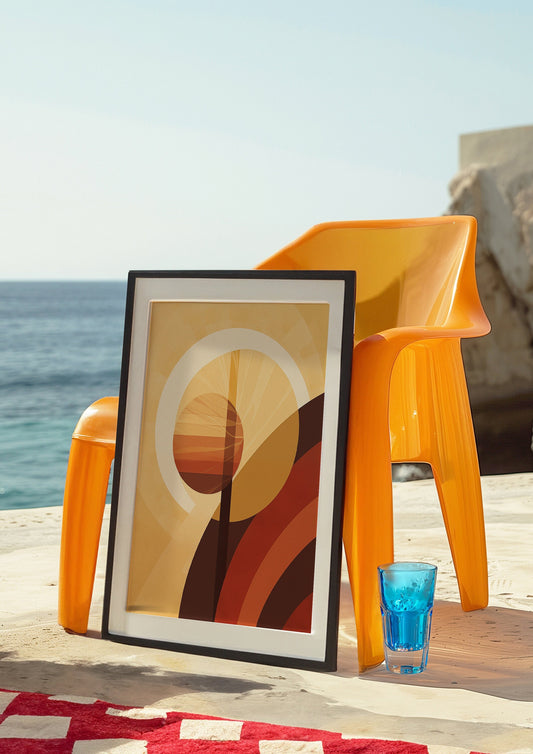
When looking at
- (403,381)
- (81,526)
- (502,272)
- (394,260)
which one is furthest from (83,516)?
(502,272)

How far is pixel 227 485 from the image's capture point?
2354 mm

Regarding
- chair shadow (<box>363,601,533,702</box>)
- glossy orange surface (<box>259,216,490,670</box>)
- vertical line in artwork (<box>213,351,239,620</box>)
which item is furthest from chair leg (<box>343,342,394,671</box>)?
vertical line in artwork (<box>213,351,239,620</box>)

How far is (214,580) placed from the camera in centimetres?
232

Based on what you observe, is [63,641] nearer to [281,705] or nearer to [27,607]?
[27,607]

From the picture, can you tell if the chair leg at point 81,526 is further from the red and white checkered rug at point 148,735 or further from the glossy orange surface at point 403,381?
the glossy orange surface at point 403,381

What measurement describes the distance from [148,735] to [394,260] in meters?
1.86

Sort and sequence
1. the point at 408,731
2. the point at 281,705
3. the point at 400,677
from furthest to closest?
the point at 400,677 → the point at 281,705 → the point at 408,731

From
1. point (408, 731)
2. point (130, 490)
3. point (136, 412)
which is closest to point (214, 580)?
point (130, 490)

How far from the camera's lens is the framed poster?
225 centimetres

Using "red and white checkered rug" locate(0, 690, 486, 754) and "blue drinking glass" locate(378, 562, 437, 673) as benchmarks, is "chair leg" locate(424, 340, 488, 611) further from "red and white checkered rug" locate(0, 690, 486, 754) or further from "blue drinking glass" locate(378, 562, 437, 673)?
"red and white checkered rug" locate(0, 690, 486, 754)

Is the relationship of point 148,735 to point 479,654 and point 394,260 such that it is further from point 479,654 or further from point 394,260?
point 394,260

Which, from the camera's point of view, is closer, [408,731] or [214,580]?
[408,731]

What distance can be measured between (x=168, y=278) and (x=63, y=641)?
3.43 ft

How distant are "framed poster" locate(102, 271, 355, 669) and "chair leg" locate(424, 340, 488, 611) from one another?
601 millimetres
